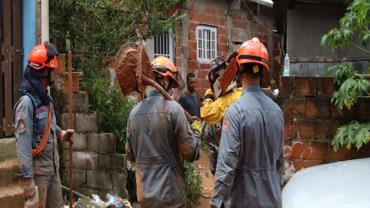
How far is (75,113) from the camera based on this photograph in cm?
668

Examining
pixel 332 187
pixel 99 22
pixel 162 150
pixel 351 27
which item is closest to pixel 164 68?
pixel 162 150

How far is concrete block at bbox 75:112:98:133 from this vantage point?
668 centimetres

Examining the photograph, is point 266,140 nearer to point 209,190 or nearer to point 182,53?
point 209,190

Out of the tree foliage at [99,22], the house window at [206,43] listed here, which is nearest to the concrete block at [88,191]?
the tree foliage at [99,22]

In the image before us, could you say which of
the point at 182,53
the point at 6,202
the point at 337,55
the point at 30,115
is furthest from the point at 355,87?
the point at 182,53

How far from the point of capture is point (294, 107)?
4598 millimetres

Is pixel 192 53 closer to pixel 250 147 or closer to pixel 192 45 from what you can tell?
pixel 192 45

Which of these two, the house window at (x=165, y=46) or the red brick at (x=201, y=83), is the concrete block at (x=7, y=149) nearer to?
the house window at (x=165, y=46)

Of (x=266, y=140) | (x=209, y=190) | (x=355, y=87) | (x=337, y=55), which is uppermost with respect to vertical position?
(x=337, y=55)

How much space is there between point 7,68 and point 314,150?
3.79m

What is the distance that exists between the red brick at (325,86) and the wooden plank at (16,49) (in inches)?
147

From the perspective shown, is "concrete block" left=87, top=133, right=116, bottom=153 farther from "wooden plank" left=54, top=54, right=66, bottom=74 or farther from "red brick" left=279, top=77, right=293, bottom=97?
"red brick" left=279, top=77, right=293, bottom=97

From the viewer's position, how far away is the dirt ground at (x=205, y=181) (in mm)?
7793

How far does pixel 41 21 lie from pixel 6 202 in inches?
91.0
